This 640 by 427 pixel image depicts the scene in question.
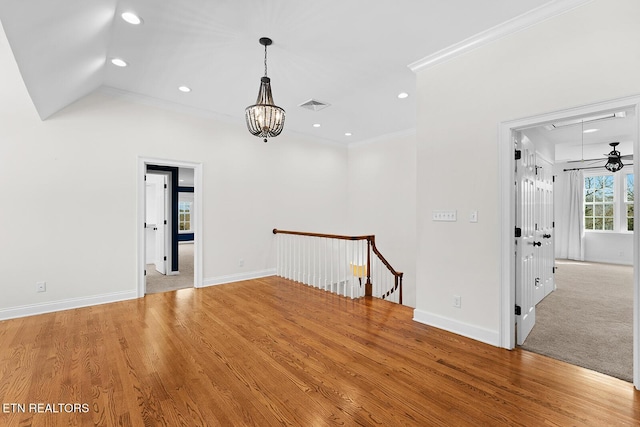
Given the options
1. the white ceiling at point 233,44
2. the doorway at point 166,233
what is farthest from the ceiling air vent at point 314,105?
the doorway at point 166,233

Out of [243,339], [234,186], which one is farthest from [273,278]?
[243,339]

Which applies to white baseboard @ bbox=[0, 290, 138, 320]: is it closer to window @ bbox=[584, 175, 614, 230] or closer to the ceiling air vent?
the ceiling air vent

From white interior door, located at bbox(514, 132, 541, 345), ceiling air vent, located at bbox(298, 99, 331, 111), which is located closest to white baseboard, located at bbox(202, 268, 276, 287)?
ceiling air vent, located at bbox(298, 99, 331, 111)

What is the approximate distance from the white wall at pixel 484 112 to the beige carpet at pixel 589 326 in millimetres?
683

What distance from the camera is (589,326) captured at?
3365 mm

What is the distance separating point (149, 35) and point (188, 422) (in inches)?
132

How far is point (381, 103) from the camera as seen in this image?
182 inches

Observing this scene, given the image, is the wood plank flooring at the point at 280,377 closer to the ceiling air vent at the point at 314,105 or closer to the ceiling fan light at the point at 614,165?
the ceiling air vent at the point at 314,105

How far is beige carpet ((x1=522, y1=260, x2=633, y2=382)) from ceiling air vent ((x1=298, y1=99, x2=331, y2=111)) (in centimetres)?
404

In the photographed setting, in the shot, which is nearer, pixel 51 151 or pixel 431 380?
pixel 431 380

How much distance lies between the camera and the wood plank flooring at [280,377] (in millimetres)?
1815

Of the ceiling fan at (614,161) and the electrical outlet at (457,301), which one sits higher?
the ceiling fan at (614,161)

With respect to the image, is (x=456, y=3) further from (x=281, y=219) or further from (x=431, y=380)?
(x=281, y=219)

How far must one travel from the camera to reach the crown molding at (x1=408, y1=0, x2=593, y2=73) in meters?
2.36
